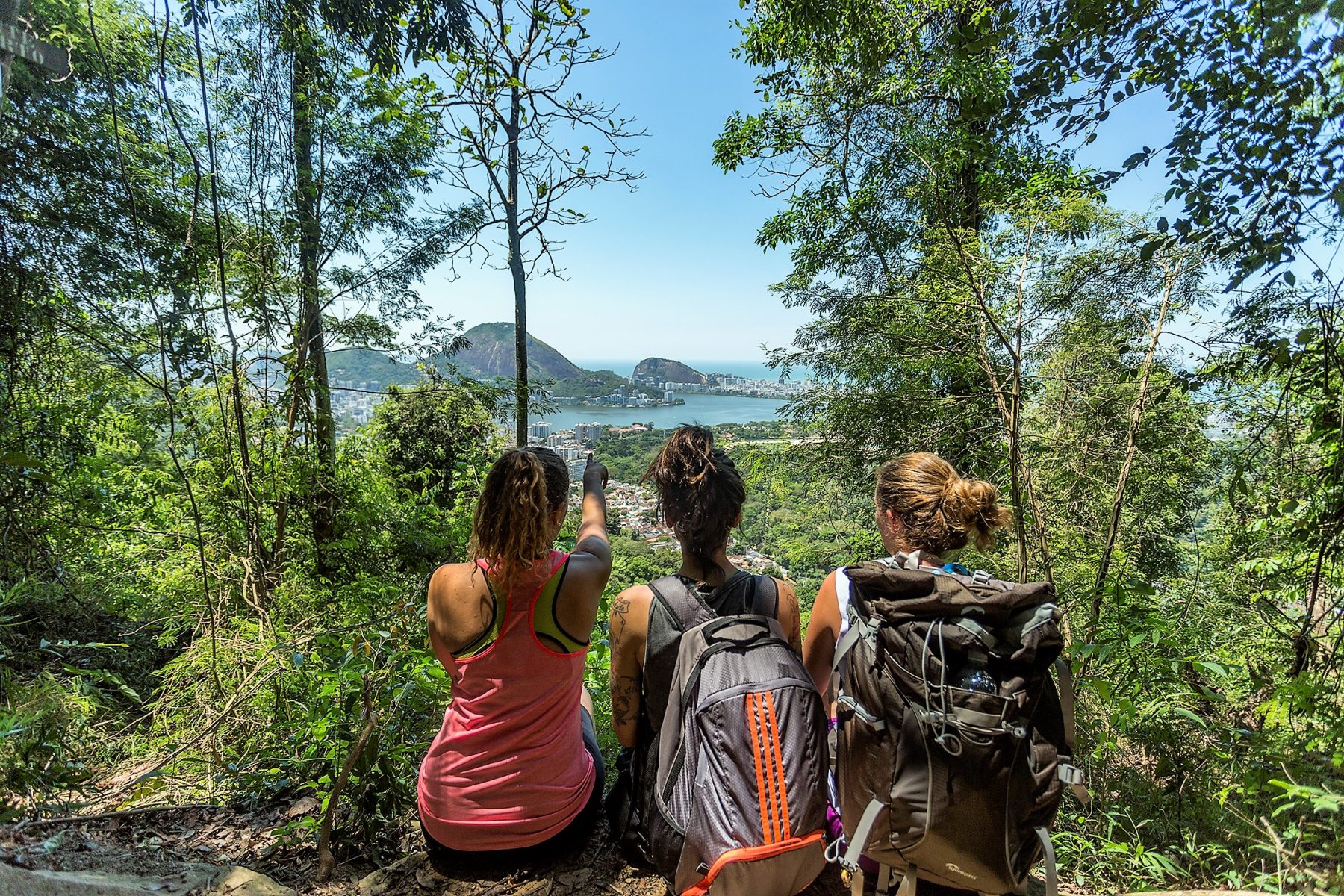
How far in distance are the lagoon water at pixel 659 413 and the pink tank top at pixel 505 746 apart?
202 centimetres

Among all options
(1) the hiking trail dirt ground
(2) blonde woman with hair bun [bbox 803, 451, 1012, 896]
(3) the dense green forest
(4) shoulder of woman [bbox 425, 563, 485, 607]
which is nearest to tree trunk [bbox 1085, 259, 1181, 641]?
(3) the dense green forest

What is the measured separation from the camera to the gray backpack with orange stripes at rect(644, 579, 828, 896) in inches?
48.6

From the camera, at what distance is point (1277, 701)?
6.01ft

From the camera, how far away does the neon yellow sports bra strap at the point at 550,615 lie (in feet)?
5.08

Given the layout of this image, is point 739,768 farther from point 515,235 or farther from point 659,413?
point 659,413

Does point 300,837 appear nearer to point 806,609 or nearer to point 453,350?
point 453,350

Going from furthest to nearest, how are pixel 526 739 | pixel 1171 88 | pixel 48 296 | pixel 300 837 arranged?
pixel 48 296, pixel 1171 88, pixel 300 837, pixel 526 739

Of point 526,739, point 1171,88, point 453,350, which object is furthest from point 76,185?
point 1171,88

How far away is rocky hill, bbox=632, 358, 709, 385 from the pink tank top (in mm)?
6250

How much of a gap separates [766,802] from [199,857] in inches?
75.2

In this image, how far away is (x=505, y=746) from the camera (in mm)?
1590

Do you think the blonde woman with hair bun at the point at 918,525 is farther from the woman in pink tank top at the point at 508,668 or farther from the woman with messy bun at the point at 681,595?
the woman in pink tank top at the point at 508,668

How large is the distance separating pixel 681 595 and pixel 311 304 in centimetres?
475

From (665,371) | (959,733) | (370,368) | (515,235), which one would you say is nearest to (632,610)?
(959,733)
